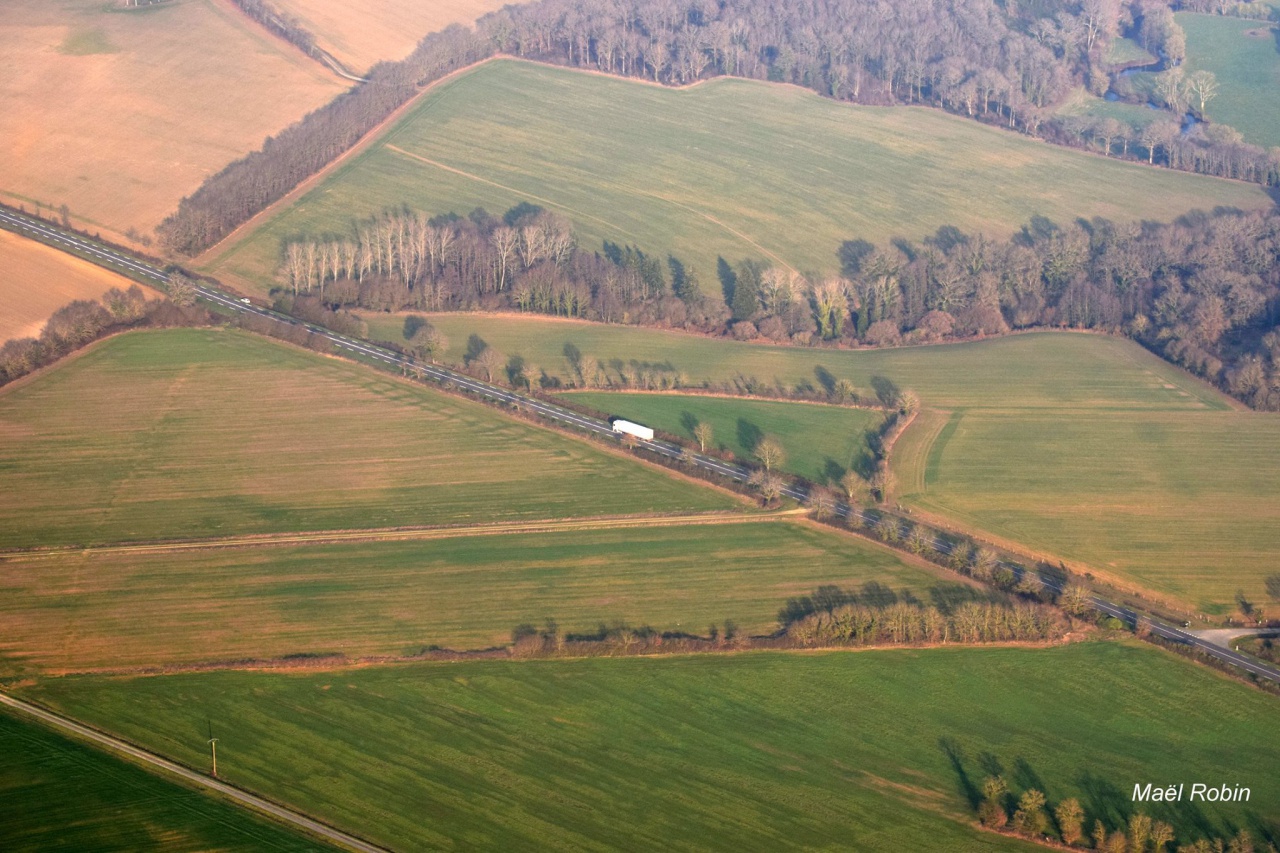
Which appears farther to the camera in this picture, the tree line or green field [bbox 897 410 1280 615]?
the tree line

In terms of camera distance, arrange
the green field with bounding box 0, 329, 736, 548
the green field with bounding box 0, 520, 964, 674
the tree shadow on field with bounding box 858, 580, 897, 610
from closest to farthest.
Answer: the green field with bounding box 0, 520, 964, 674, the tree shadow on field with bounding box 858, 580, 897, 610, the green field with bounding box 0, 329, 736, 548

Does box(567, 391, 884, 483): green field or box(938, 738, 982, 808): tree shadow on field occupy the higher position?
box(567, 391, 884, 483): green field

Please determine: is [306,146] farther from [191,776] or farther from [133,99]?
[191,776]

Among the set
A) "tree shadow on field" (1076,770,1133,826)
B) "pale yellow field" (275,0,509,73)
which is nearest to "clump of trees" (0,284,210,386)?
"pale yellow field" (275,0,509,73)

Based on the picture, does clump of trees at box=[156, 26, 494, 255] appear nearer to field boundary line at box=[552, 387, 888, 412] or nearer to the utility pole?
field boundary line at box=[552, 387, 888, 412]

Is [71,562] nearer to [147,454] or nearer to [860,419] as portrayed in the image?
[147,454]

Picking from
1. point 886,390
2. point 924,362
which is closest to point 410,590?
point 886,390

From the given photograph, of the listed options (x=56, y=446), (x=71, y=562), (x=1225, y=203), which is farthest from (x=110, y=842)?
(x=1225, y=203)
